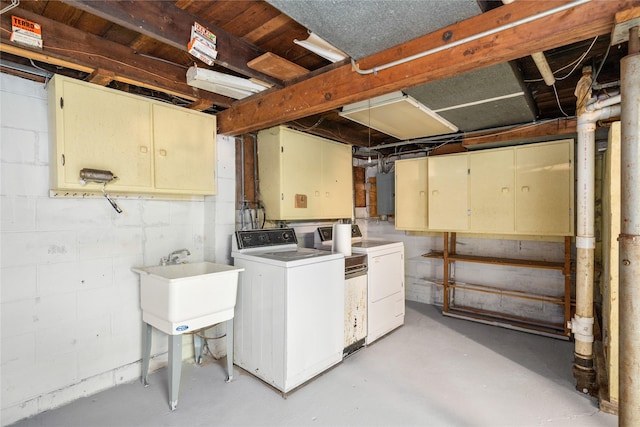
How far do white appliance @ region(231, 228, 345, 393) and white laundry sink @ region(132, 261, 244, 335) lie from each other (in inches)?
8.9

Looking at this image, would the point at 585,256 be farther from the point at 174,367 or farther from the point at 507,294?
the point at 174,367

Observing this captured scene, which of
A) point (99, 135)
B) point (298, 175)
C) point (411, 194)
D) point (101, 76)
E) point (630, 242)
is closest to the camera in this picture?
point (630, 242)

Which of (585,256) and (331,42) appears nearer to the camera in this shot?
(331,42)

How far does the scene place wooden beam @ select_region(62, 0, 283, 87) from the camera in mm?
1460

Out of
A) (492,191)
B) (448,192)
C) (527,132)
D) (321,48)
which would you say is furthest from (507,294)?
(321,48)

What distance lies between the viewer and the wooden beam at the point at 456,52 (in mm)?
1301

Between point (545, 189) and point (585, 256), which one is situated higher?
point (545, 189)

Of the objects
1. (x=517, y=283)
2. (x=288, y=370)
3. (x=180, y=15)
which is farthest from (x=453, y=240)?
(x=180, y=15)

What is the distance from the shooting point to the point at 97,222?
7.75ft

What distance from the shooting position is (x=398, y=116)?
293 centimetres

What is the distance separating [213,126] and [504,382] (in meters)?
3.16

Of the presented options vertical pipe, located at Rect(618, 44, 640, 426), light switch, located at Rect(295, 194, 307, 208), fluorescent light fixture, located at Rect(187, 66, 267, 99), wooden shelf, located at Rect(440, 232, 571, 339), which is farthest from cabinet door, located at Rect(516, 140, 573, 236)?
fluorescent light fixture, located at Rect(187, 66, 267, 99)

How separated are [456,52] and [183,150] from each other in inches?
81.0

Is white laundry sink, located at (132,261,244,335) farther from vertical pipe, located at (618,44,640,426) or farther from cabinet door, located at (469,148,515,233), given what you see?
cabinet door, located at (469,148,515,233)
